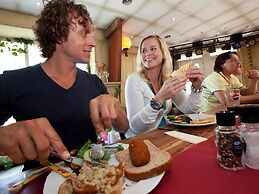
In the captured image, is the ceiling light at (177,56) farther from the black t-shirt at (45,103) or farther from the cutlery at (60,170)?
the cutlery at (60,170)

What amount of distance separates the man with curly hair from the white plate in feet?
0.73

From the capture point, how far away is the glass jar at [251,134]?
0.49 m

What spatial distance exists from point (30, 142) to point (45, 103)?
1.64ft

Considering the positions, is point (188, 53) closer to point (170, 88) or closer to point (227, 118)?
point (170, 88)

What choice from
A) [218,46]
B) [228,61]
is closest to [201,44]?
[218,46]

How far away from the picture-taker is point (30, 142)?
48cm

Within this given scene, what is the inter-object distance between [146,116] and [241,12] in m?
5.82

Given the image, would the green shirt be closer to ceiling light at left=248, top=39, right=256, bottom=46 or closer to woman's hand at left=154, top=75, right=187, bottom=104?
woman's hand at left=154, top=75, right=187, bottom=104

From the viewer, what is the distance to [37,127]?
490mm

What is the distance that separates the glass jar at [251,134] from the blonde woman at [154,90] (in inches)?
27.0

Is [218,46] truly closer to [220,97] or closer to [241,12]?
[241,12]

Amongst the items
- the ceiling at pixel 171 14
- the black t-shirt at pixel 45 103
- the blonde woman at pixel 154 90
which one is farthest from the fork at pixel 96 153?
the ceiling at pixel 171 14

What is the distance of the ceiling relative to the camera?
403 centimetres

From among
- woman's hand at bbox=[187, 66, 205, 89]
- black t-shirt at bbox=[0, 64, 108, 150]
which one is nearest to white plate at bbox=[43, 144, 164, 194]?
black t-shirt at bbox=[0, 64, 108, 150]
